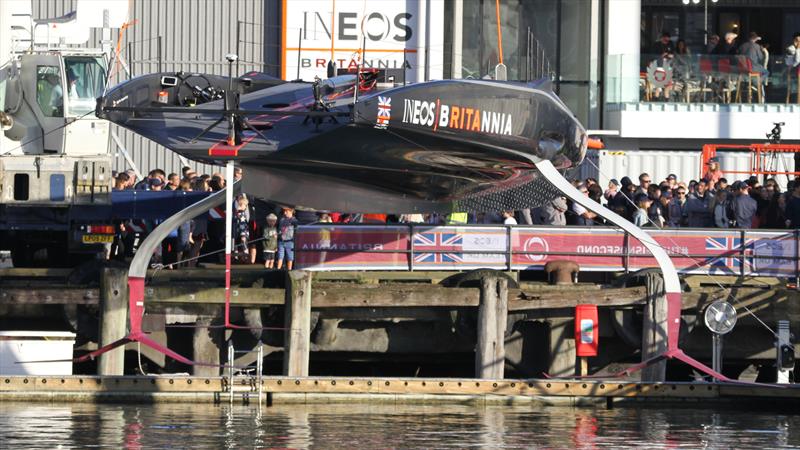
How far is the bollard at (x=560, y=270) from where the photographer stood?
1925 cm

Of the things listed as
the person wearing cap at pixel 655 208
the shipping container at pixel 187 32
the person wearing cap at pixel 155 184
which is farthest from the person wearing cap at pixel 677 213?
the shipping container at pixel 187 32

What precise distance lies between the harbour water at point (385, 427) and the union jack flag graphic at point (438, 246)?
1843 mm

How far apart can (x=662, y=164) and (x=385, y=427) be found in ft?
43.4

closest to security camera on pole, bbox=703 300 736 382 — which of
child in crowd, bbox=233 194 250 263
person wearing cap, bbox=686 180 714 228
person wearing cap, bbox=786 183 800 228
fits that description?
person wearing cap, bbox=786 183 800 228

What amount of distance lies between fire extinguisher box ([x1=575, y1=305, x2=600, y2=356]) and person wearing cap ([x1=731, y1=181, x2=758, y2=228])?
13.2 ft

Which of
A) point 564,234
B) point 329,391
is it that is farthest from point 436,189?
point 329,391

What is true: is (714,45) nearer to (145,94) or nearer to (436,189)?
(436,189)

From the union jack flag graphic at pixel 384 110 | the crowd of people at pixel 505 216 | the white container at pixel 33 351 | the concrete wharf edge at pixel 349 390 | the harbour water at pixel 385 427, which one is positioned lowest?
the harbour water at pixel 385 427

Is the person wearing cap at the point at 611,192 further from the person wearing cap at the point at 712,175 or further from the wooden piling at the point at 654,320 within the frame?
the wooden piling at the point at 654,320

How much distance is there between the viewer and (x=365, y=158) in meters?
18.0

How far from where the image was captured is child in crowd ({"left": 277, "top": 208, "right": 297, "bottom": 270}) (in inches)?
800

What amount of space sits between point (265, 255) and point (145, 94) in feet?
11.8

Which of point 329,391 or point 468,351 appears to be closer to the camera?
point 329,391

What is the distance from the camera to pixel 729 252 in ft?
64.0
